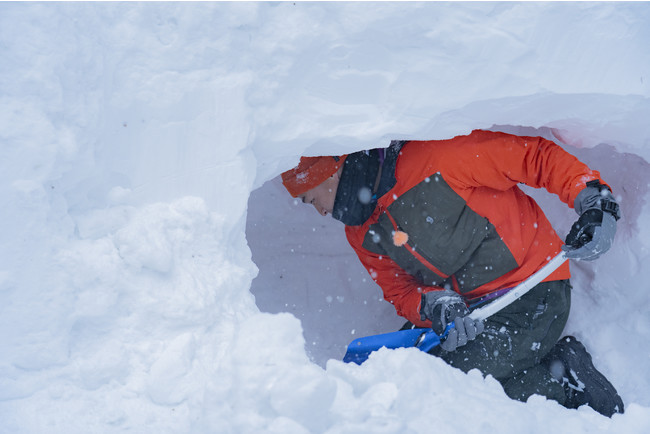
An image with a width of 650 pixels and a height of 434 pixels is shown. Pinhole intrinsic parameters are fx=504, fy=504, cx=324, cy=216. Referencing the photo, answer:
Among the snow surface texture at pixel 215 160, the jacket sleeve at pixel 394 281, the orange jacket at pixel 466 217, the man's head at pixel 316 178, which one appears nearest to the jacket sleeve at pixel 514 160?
the orange jacket at pixel 466 217

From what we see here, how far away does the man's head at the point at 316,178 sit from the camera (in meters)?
1.72

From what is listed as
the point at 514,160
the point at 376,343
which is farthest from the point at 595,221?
the point at 376,343

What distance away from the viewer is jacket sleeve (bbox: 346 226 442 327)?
2.08 meters

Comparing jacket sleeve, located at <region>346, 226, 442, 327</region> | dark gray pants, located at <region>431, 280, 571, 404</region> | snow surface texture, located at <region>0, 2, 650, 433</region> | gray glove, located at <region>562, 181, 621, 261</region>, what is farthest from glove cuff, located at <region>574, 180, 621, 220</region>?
jacket sleeve, located at <region>346, 226, 442, 327</region>

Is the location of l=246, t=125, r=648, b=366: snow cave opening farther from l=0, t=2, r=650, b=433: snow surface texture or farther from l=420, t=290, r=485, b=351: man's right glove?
l=0, t=2, r=650, b=433: snow surface texture

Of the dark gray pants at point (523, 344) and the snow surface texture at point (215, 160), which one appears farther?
the dark gray pants at point (523, 344)

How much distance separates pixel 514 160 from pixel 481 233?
12.3 inches

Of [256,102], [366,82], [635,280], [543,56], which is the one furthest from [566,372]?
[256,102]

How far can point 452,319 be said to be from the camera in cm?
181

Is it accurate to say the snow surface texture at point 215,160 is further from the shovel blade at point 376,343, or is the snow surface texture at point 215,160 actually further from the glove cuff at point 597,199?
the shovel blade at point 376,343

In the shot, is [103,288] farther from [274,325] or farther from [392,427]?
[392,427]

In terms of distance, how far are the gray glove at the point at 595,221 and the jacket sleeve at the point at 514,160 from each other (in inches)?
2.2

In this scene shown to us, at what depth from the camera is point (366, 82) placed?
1304mm

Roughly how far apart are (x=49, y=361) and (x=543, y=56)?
137cm
